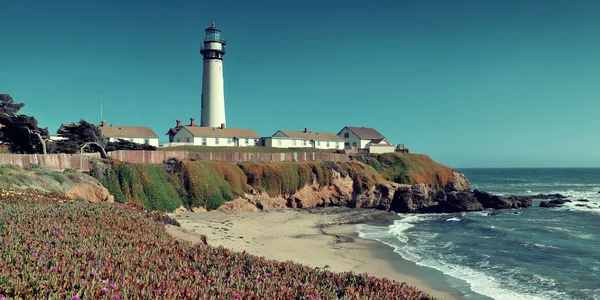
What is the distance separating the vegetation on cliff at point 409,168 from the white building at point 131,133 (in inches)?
1225

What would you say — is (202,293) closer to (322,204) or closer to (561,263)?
(561,263)

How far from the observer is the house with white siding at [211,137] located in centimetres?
6369

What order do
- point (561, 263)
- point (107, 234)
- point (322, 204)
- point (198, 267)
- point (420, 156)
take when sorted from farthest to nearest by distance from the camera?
1. point (420, 156)
2. point (322, 204)
3. point (561, 263)
4. point (107, 234)
5. point (198, 267)

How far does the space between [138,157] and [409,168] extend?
37.1m

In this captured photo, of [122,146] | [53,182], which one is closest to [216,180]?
[122,146]

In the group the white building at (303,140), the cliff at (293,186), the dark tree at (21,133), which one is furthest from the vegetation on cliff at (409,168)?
the dark tree at (21,133)

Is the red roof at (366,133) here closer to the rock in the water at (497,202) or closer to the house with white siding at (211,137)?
the house with white siding at (211,137)

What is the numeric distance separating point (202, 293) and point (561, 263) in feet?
74.4

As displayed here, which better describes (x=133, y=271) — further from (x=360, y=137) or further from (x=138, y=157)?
(x=360, y=137)

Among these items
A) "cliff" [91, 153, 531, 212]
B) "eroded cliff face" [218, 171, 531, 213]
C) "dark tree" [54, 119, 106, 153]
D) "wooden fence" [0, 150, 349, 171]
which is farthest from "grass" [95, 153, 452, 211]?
"dark tree" [54, 119, 106, 153]

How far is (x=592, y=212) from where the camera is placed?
46969 millimetres

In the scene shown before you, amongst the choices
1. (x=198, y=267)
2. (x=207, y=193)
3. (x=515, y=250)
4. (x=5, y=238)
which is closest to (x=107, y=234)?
(x=5, y=238)

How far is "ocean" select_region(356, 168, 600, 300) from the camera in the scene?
60.2 feet

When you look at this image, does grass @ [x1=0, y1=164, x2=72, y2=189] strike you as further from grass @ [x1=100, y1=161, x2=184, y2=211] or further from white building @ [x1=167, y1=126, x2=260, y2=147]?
white building @ [x1=167, y1=126, x2=260, y2=147]
